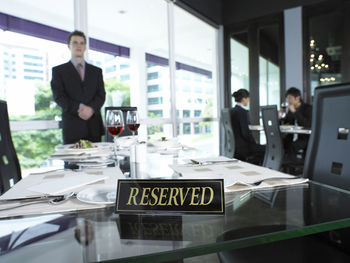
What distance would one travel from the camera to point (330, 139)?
3.85ft

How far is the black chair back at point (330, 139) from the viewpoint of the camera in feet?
3.64

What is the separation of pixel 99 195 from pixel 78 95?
2.24m

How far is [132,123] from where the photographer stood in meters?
1.28

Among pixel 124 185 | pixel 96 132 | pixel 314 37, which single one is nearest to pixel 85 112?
pixel 96 132

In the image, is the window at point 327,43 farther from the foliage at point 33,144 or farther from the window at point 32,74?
the foliage at point 33,144

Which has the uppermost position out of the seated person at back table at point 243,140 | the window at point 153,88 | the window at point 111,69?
the window at point 111,69

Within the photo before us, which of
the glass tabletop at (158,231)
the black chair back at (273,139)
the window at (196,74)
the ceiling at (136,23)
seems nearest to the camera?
the glass tabletop at (158,231)

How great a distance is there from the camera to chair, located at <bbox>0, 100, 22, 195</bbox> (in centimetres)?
131

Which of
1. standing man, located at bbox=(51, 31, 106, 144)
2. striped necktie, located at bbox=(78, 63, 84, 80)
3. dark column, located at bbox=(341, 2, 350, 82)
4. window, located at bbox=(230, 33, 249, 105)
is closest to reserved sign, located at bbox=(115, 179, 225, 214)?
standing man, located at bbox=(51, 31, 106, 144)

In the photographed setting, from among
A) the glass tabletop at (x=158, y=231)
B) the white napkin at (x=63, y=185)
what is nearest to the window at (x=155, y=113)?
the white napkin at (x=63, y=185)

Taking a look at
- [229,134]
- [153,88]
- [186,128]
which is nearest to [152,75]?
[153,88]

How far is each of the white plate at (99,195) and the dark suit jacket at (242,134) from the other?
10.1ft

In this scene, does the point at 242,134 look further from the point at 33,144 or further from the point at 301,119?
the point at 33,144

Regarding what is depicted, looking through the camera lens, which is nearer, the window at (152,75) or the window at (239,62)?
the window at (152,75)
